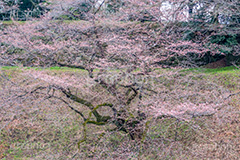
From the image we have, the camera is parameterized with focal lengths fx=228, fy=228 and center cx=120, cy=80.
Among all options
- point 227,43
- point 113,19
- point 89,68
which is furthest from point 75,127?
point 227,43

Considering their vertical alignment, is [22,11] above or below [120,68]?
below

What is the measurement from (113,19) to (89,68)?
141 cm

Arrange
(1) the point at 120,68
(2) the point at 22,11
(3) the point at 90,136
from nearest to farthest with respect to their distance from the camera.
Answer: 1. (1) the point at 120,68
2. (3) the point at 90,136
3. (2) the point at 22,11

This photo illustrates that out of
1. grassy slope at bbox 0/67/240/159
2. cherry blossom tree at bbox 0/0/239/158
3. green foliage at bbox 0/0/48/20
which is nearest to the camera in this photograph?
cherry blossom tree at bbox 0/0/239/158

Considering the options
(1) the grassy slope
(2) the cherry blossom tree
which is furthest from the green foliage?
(1) the grassy slope

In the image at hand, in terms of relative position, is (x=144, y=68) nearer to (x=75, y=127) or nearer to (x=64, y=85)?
(x=64, y=85)

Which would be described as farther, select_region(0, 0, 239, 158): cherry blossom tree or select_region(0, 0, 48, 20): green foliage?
select_region(0, 0, 48, 20): green foliage

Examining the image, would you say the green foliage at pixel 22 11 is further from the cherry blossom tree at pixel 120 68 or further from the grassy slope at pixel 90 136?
the grassy slope at pixel 90 136

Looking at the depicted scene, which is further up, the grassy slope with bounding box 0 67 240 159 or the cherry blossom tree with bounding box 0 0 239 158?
the cherry blossom tree with bounding box 0 0 239 158

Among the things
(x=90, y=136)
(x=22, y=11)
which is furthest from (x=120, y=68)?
(x=22, y=11)

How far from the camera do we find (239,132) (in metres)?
5.20

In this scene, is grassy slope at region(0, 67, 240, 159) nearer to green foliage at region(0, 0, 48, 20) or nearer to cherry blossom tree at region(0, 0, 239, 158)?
cherry blossom tree at region(0, 0, 239, 158)

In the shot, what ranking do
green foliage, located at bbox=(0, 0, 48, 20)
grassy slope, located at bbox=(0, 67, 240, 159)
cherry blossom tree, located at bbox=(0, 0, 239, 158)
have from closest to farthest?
cherry blossom tree, located at bbox=(0, 0, 239, 158)
grassy slope, located at bbox=(0, 67, 240, 159)
green foliage, located at bbox=(0, 0, 48, 20)

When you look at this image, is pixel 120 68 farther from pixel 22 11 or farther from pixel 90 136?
pixel 22 11
